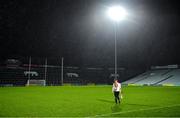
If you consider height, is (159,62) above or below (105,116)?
above

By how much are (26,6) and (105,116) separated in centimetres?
4052

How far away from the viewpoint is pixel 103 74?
3066 inches

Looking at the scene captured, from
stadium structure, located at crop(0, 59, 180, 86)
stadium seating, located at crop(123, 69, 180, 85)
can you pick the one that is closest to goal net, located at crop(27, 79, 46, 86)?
stadium structure, located at crop(0, 59, 180, 86)

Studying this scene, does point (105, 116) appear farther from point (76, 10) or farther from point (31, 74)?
point (31, 74)

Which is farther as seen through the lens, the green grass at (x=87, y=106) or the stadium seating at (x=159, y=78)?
the stadium seating at (x=159, y=78)

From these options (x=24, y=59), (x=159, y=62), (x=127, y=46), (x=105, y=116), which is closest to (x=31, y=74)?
(x=24, y=59)

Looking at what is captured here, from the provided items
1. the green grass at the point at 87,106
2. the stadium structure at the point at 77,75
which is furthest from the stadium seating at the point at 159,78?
the green grass at the point at 87,106

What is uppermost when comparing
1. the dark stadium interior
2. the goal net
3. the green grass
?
the dark stadium interior

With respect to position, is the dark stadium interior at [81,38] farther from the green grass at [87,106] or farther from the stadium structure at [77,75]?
the green grass at [87,106]

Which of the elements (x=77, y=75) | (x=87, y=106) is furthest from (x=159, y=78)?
(x=87, y=106)

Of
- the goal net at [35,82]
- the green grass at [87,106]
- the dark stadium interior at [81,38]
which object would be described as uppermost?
the dark stadium interior at [81,38]

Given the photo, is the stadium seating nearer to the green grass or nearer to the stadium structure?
the stadium structure

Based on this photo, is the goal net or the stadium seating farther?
the stadium seating

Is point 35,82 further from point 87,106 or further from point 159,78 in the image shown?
point 87,106
